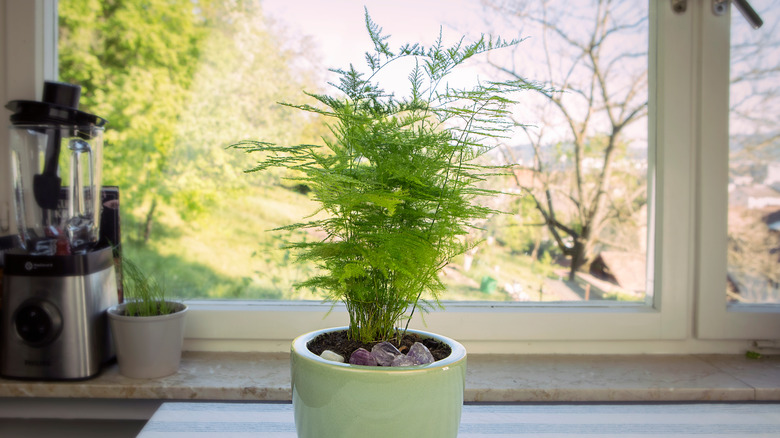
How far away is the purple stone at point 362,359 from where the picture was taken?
50 cm

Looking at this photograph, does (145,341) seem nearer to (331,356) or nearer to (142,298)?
(142,298)

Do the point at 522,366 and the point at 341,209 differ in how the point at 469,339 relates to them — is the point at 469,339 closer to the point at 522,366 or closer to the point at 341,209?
the point at 522,366

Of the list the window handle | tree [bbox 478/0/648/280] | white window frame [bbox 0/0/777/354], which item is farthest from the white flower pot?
the window handle

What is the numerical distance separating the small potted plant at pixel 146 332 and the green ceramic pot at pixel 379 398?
1.72ft

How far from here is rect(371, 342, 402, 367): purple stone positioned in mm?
508

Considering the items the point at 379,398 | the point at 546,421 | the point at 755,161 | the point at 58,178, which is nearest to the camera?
the point at 379,398

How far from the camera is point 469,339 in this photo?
1.12 meters

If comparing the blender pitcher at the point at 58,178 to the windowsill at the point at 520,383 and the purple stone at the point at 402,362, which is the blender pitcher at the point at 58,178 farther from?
the purple stone at the point at 402,362

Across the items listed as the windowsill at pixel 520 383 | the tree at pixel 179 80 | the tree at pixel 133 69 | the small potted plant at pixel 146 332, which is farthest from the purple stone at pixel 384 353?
the tree at pixel 133 69

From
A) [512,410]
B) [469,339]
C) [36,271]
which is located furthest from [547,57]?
[36,271]

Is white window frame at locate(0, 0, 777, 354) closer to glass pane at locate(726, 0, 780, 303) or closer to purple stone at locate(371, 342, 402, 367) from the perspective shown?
glass pane at locate(726, 0, 780, 303)

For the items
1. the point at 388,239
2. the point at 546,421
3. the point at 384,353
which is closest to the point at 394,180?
the point at 388,239

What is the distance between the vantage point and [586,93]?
116 cm

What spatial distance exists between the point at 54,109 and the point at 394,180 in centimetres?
71
